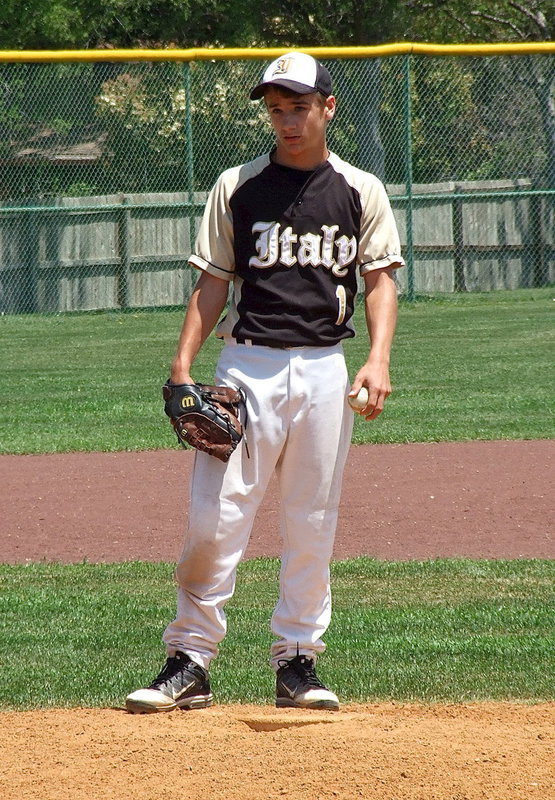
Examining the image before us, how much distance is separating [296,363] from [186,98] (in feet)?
44.0

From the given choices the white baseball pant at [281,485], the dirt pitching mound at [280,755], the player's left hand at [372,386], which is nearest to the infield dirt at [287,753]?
the dirt pitching mound at [280,755]

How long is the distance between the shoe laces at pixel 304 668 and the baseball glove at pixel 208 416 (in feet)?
2.45

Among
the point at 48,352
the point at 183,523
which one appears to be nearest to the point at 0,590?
the point at 183,523

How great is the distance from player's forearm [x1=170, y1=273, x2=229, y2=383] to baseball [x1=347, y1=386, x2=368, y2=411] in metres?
0.50

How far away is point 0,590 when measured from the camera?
581cm

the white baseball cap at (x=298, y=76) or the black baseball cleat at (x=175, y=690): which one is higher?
the white baseball cap at (x=298, y=76)

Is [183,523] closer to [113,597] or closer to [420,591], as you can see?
[113,597]

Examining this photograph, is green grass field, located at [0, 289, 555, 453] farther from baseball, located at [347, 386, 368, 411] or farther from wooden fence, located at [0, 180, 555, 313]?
baseball, located at [347, 386, 368, 411]

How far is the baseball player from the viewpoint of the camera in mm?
3789

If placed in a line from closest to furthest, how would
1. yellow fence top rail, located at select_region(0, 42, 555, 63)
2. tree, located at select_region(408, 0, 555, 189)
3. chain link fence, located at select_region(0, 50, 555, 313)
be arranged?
1. yellow fence top rail, located at select_region(0, 42, 555, 63)
2. chain link fence, located at select_region(0, 50, 555, 313)
3. tree, located at select_region(408, 0, 555, 189)

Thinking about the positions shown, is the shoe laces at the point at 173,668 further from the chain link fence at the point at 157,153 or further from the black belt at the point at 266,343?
the chain link fence at the point at 157,153

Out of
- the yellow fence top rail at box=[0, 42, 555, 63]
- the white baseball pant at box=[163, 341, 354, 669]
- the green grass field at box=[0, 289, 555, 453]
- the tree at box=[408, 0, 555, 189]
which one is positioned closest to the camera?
the white baseball pant at box=[163, 341, 354, 669]

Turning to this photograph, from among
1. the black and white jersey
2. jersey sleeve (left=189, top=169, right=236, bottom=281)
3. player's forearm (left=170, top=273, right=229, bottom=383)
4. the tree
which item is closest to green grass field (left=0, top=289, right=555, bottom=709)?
player's forearm (left=170, top=273, right=229, bottom=383)

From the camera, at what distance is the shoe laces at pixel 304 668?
3.99m
